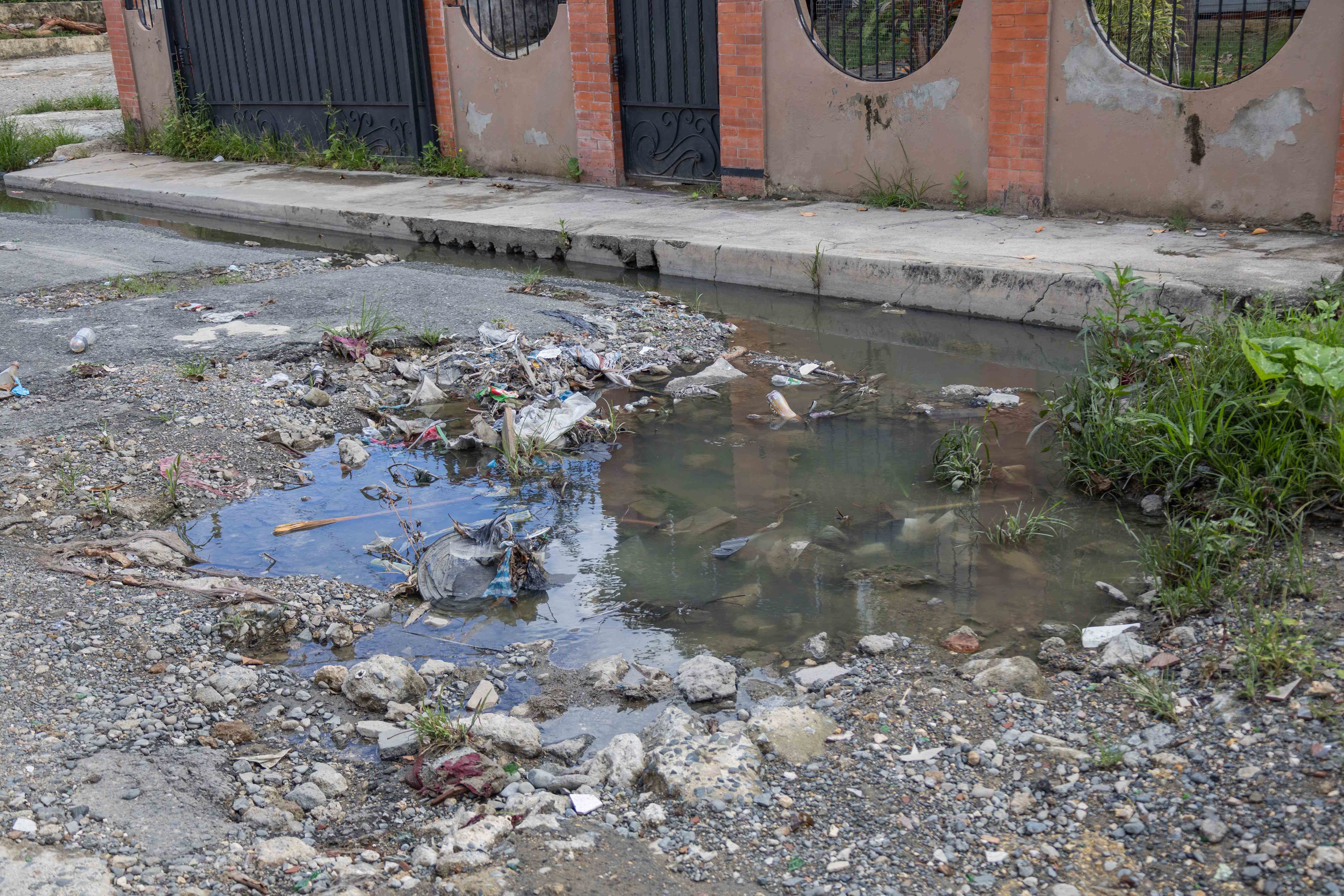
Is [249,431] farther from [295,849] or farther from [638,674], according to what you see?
[295,849]

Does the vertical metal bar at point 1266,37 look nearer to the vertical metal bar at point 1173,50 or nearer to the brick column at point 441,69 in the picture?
the vertical metal bar at point 1173,50

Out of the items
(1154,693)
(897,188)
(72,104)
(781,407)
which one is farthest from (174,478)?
(72,104)

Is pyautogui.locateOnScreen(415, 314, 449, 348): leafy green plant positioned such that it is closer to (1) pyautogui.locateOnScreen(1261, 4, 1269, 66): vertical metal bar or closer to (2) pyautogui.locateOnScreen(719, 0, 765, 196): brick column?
(2) pyautogui.locateOnScreen(719, 0, 765, 196): brick column

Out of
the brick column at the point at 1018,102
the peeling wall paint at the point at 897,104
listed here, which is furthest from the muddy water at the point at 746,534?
the peeling wall paint at the point at 897,104

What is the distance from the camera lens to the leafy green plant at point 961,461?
4125 mm

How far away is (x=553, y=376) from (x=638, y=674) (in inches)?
98.3

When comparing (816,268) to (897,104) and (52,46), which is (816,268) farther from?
(52,46)

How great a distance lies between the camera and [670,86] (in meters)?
8.95

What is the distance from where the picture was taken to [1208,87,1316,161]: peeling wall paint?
6117 mm

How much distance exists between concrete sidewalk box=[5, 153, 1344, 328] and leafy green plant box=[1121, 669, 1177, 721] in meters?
3.28

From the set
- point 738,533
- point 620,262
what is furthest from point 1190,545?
point 620,262

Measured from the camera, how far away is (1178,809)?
2.19 metres

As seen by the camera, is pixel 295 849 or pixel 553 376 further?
pixel 553 376

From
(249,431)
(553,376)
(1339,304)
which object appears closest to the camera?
(1339,304)
